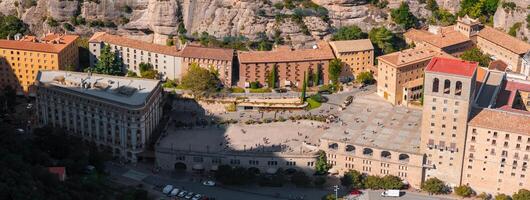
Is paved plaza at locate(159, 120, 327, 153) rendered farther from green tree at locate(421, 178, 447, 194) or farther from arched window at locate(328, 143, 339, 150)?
green tree at locate(421, 178, 447, 194)

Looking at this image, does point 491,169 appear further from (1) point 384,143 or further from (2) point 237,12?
(2) point 237,12

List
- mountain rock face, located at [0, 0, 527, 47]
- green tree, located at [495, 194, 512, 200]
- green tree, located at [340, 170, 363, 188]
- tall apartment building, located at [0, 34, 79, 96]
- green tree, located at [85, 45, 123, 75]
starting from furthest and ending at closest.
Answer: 1. mountain rock face, located at [0, 0, 527, 47]
2. green tree, located at [85, 45, 123, 75]
3. tall apartment building, located at [0, 34, 79, 96]
4. green tree, located at [340, 170, 363, 188]
5. green tree, located at [495, 194, 512, 200]

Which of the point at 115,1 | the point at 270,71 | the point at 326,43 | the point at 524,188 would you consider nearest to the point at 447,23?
the point at 326,43

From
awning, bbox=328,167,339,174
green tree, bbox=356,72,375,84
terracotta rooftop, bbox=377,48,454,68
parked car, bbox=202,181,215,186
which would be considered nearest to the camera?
parked car, bbox=202,181,215,186

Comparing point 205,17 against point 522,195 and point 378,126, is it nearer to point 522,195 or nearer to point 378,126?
point 378,126

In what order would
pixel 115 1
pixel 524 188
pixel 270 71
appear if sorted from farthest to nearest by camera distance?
pixel 115 1 → pixel 270 71 → pixel 524 188

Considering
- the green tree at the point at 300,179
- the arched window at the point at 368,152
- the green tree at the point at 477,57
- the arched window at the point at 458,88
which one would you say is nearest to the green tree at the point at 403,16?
the green tree at the point at 477,57

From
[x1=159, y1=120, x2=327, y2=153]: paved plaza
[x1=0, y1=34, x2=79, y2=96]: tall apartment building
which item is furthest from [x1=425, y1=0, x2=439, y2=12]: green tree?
[x1=0, y1=34, x2=79, y2=96]: tall apartment building
